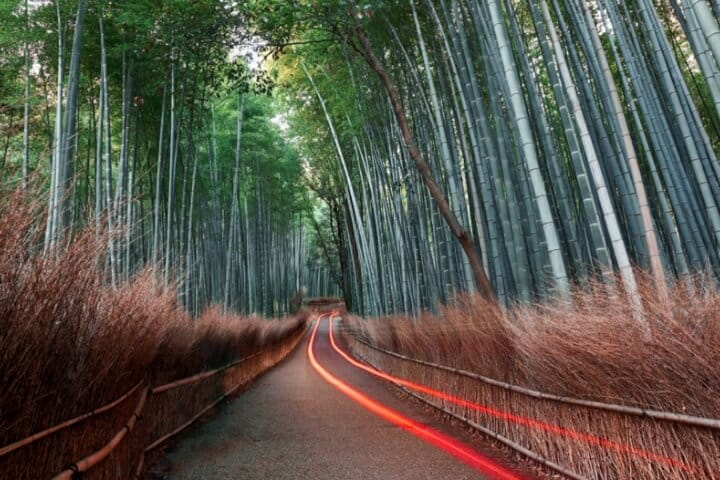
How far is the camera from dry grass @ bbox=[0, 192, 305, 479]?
3.96 feet

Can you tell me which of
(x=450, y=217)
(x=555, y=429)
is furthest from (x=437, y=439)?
(x=450, y=217)

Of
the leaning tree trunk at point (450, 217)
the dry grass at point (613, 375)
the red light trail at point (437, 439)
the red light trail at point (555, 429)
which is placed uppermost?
the leaning tree trunk at point (450, 217)

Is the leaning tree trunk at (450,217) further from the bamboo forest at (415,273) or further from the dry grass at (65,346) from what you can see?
A: the dry grass at (65,346)

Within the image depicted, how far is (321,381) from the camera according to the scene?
6152mm

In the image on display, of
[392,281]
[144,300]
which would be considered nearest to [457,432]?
[144,300]

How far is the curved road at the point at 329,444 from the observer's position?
8.14 feet

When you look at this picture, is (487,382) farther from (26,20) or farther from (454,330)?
(26,20)

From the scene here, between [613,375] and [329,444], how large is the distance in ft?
6.66

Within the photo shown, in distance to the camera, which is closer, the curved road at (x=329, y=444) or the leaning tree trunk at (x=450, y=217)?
the curved road at (x=329, y=444)

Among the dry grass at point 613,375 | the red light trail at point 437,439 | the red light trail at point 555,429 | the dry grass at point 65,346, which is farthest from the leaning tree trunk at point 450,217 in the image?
the dry grass at point 65,346

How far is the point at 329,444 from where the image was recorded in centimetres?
304

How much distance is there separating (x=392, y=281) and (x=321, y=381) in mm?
2291

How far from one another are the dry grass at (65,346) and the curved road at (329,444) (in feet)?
1.74

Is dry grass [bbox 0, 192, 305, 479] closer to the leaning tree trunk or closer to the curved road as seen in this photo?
the curved road
